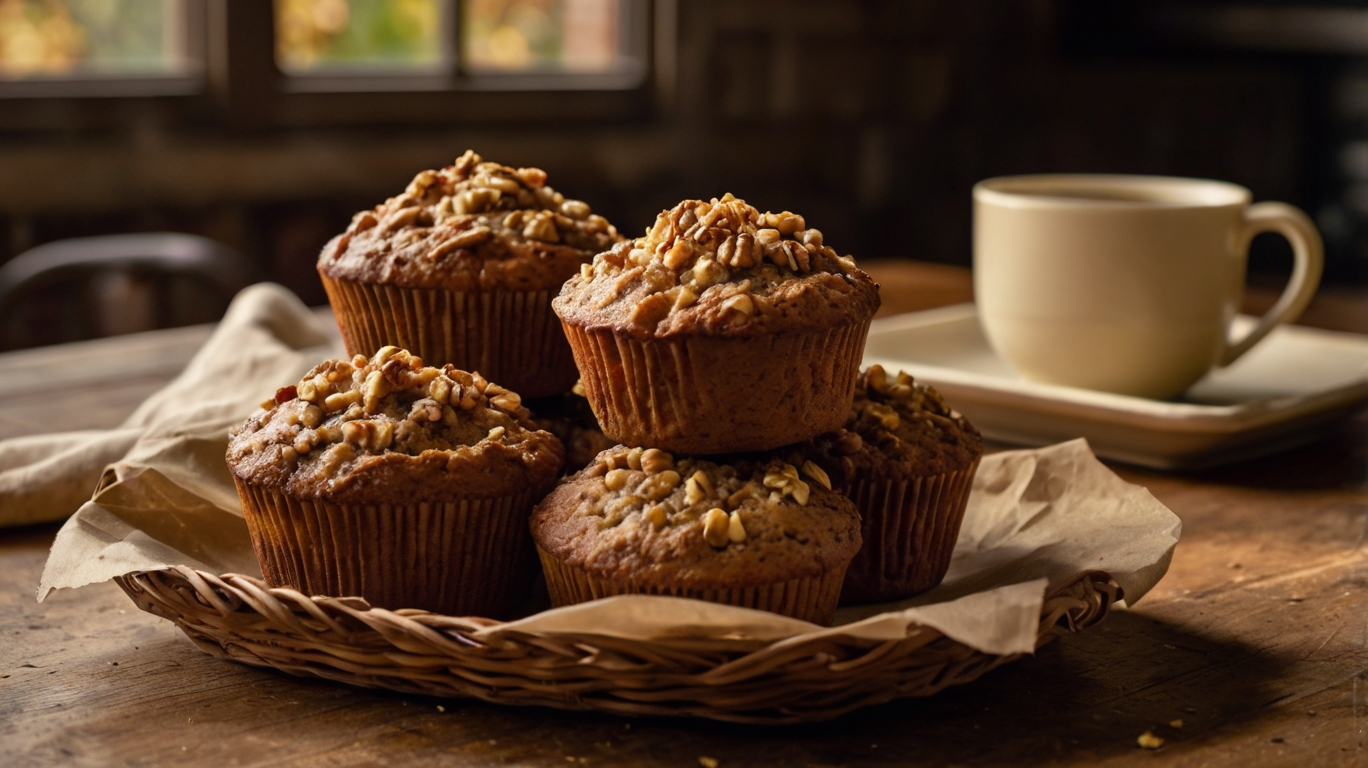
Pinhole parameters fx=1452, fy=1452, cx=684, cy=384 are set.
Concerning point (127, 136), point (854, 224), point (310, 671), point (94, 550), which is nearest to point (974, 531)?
point (310, 671)

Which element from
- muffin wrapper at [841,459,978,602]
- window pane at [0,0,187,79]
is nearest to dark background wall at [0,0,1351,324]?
window pane at [0,0,187,79]

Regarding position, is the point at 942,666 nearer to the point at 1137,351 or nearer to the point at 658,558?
the point at 658,558

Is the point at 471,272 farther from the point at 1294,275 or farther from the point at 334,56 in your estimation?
the point at 334,56

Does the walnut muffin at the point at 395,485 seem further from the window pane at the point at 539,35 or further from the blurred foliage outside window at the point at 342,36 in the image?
the window pane at the point at 539,35

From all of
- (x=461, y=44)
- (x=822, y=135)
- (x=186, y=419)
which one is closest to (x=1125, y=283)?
(x=186, y=419)

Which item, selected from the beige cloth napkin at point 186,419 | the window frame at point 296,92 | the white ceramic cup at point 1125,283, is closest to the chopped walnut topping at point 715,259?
the beige cloth napkin at point 186,419
